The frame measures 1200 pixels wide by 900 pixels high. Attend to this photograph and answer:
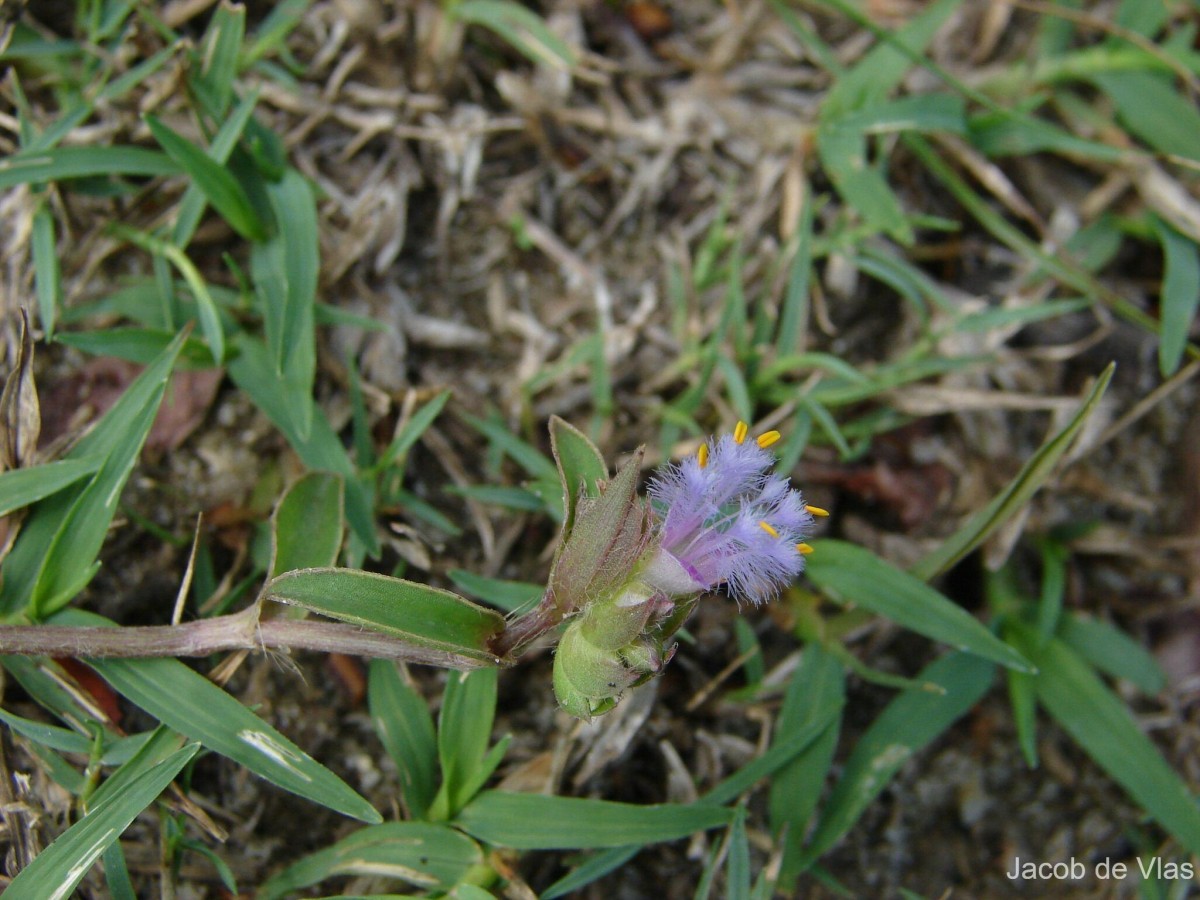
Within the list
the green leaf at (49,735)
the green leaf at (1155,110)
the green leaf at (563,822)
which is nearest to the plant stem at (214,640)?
the green leaf at (49,735)

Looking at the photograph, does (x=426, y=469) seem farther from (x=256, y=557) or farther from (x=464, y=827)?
(x=464, y=827)

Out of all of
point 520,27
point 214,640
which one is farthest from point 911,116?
point 214,640

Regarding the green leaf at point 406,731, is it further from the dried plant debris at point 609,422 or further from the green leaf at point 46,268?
the green leaf at point 46,268

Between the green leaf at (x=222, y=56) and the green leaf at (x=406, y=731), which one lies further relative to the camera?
the green leaf at (x=222, y=56)

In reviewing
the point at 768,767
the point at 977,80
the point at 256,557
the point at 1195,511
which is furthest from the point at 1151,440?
the point at 256,557

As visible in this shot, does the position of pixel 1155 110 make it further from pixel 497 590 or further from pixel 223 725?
pixel 223 725

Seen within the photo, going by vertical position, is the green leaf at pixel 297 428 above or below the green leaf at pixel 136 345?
below

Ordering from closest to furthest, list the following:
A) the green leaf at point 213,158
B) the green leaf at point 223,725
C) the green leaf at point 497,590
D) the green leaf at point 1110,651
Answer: the green leaf at point 223,725 → the green leaf at point 497,590 → the green leaf at point 213,158 → the green leaf at point 1110,651
